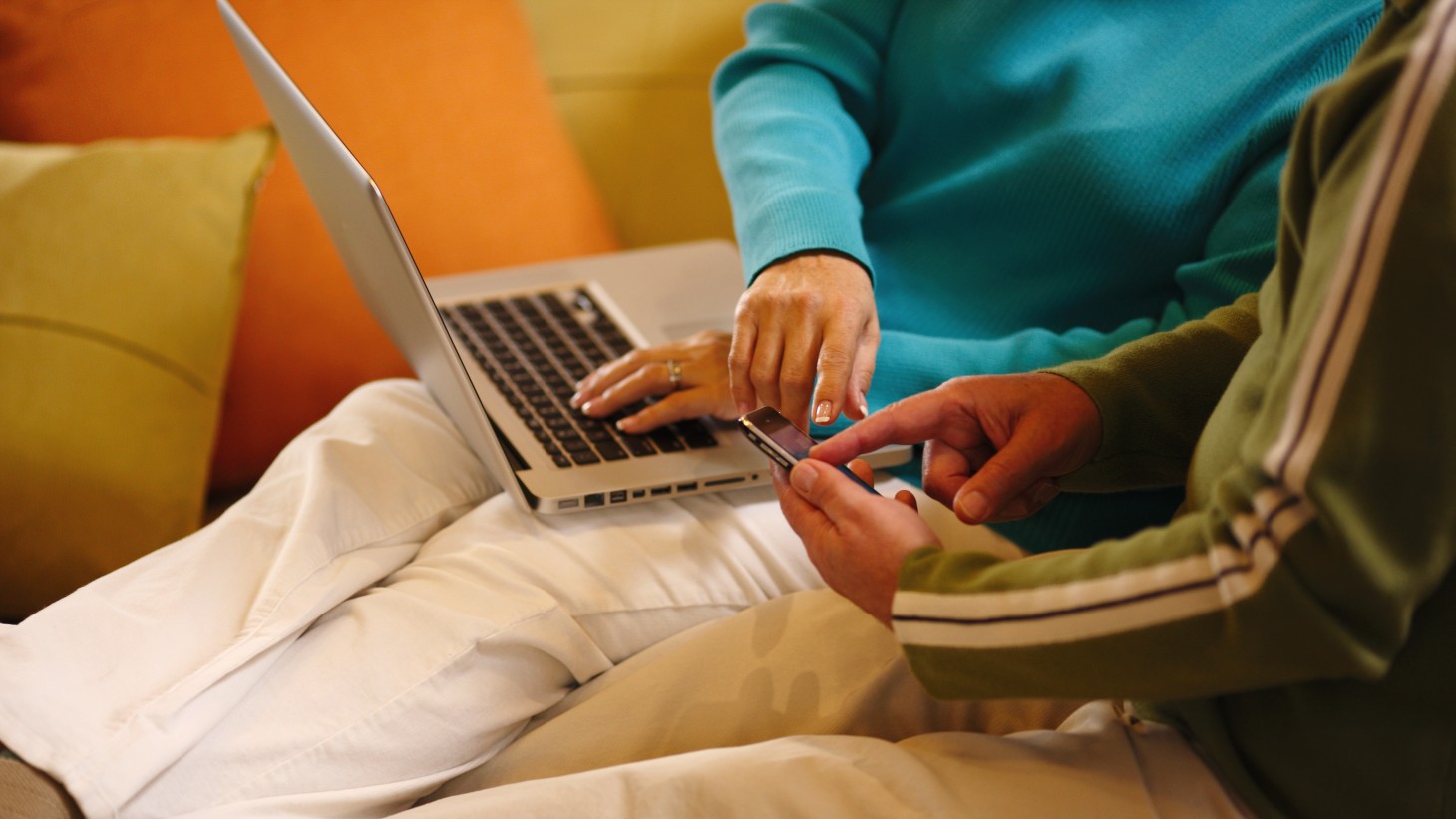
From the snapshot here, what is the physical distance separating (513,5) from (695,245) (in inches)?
14.1

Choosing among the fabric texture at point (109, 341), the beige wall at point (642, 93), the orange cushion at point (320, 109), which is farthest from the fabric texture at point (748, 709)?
the beige wall at point (642, 93)

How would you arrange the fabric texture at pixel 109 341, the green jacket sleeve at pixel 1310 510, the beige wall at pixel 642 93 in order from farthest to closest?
the beige wall at pixel 642 93
the fabric texture at pixel 109 341
the green jacket sleeve at pixel 1310 510

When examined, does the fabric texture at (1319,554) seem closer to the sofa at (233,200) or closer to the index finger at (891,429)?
the index finger at (891,429)

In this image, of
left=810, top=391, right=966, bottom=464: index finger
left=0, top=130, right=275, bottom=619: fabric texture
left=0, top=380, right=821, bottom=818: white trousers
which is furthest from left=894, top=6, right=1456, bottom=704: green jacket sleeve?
left=0, top=130, right=275, bottom=619: fabric texture

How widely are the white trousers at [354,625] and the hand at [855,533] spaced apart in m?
0.18

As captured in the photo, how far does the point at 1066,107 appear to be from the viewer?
901 mm

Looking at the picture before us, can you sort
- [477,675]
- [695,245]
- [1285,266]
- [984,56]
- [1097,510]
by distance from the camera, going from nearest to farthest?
[1285,266]
[477,675]
[1097,510]
[984,56]
[695,245]

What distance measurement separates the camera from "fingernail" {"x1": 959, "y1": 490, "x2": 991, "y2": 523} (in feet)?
2.09

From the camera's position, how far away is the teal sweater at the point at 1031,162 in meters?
0.82

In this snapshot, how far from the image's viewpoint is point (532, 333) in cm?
100

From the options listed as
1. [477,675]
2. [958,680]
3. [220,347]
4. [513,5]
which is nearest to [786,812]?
[958,680]

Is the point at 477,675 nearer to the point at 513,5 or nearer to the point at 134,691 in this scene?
the point at 134,691

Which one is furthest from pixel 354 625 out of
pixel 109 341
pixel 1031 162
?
pixel 1031 162

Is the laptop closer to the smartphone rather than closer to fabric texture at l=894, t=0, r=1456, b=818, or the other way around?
the smartphone
